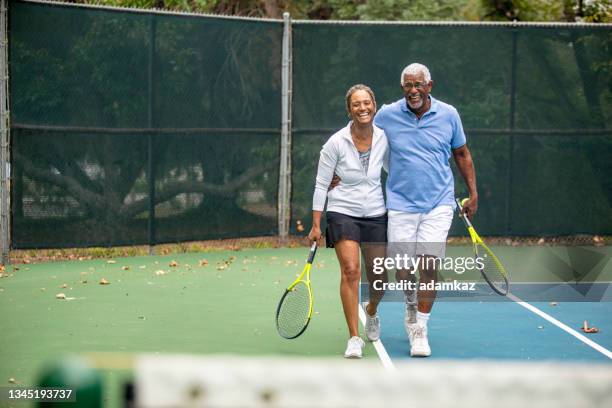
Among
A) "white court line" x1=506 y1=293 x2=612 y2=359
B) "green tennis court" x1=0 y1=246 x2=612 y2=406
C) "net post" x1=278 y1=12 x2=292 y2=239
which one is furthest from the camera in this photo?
"net post" x1=278 y1=12 x2=292 y2=239

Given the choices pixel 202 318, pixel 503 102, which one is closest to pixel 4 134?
pixel 202 318

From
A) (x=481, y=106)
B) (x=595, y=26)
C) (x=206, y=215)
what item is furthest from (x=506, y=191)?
(x=206, y=215)

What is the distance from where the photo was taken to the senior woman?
24.6 feet

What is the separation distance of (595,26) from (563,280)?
161 inches

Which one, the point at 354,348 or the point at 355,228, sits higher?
the point at 355,228

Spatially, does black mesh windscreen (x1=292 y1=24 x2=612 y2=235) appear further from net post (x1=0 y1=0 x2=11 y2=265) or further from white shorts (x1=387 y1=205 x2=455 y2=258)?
Answer: white shorts (x1=387 y1=205 x2=455 y2=258)

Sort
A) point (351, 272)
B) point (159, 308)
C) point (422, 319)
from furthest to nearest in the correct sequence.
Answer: point (159, 308), point (422, 319), point (351, 272)

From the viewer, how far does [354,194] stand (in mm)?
7609

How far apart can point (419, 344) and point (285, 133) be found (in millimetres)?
6693

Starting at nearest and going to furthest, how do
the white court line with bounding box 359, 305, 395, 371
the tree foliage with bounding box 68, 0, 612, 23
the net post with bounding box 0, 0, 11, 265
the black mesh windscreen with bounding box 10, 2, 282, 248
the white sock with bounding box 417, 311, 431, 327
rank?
the white court line with bounding box 359, 305, 395, 371 < the white sock with bounding box 417, 311, 431, 327 < the net post with bounding box 0, 0, 11, 265 < the black mesh windscreen with bounding box 10, 2, 282, 248 < the tree foliage with bounding box 68, 0, 612, 23

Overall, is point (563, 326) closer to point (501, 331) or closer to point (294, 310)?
point (501, 331)

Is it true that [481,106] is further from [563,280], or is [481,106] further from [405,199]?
[405,199]

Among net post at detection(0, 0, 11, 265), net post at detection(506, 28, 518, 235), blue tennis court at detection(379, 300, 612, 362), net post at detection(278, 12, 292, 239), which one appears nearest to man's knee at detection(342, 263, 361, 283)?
blue tennis court at detection(379, 300, 612, 362)

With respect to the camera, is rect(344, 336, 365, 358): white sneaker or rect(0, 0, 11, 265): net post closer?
rect(344, 336, 365, 358): white sneaker
